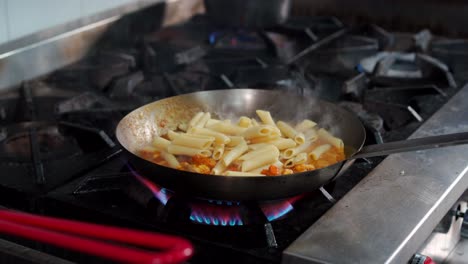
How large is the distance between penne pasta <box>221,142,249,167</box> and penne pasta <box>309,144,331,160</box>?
0.35 feet

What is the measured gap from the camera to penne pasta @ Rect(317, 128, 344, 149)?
109 centimetres

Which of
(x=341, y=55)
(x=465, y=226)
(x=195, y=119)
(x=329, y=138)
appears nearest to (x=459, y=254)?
(x=465, y=226)

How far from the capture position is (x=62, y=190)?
3.24ft

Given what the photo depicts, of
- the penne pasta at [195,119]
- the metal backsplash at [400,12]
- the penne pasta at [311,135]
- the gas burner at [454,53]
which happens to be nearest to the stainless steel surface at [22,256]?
the penne pasta at [195,119]

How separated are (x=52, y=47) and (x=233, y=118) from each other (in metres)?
0.55

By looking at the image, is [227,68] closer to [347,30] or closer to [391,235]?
[347,30]

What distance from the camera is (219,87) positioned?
147 cm

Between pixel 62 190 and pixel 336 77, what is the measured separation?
0.83 meters

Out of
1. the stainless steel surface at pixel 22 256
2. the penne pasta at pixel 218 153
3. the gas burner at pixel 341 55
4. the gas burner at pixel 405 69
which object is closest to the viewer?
the stainless steel surface at pixel 22 256

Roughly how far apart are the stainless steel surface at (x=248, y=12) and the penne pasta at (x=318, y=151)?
2.84 feet

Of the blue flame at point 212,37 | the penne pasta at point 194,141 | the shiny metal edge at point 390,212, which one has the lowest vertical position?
the blue flame at point 212,37

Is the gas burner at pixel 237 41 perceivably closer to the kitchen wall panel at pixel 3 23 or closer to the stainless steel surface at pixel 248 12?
the stainless steel surface at pixel 248 12

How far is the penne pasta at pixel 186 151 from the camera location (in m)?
1.02

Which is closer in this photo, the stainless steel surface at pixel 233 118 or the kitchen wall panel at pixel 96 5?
the stainless steel surface at pixel 233 118
